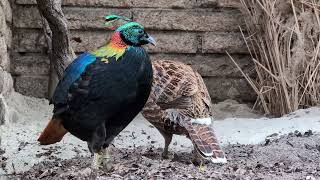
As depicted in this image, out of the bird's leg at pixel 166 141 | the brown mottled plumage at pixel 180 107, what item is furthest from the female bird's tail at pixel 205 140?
the bird's leg at pixel 166 141

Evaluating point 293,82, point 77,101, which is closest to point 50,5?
point 77,101

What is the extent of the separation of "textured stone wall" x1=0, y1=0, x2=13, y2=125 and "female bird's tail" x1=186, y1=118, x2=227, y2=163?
147cm

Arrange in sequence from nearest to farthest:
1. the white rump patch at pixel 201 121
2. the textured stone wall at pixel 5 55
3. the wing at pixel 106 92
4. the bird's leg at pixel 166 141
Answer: the wing at pixel 106 92 → the white rump patch at pixel 201 121 → the bird's leg at pixel 166 141 → the textured stone wall at pixel 5 55

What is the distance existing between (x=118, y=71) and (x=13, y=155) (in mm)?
1302

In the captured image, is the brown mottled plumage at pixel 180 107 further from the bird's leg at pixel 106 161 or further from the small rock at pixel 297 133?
the small rock at pixel 297 133

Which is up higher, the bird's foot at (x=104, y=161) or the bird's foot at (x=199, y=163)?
the bird's foot at (x=104, y=161)

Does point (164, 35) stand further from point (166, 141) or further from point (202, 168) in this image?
point (202, 168)

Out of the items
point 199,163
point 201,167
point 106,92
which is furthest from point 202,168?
point 106,92

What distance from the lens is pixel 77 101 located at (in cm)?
311

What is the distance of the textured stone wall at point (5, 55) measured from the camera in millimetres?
4415

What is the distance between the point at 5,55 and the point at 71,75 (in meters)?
1.89

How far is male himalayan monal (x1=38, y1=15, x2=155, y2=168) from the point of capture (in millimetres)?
3039

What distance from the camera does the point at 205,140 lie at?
3.43m

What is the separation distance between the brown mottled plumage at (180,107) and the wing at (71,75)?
0.62 metres
